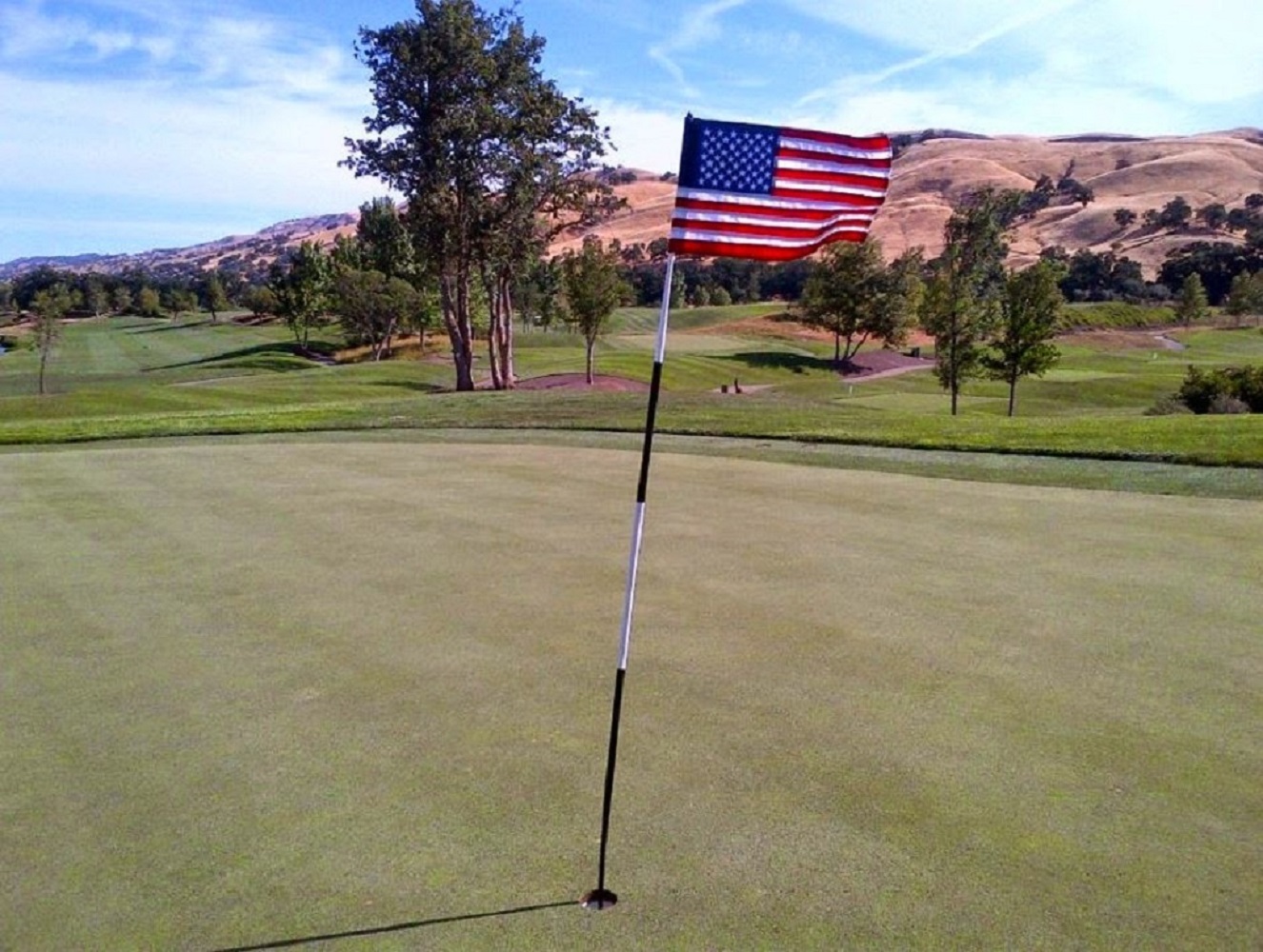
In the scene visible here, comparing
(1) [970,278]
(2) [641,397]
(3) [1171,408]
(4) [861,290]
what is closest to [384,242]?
(4) [861,290]

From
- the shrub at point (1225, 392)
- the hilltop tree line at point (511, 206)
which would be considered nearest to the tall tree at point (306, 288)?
the hilltop tree line at point (511, 206)

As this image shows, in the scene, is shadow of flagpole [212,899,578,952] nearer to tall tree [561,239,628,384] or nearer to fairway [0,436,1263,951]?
fairway [0,436,1263,951]

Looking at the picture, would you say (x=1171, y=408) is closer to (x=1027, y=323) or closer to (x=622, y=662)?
(x=1027, y=323)

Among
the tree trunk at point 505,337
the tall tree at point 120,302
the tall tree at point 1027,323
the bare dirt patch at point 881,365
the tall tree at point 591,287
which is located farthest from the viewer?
the tall tree at point 120,302

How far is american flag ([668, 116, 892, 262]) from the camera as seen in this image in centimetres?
510

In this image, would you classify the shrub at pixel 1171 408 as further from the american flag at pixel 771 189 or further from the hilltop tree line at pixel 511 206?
the american flag at pixel 771 189

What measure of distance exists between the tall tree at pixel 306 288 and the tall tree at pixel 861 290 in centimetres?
3823

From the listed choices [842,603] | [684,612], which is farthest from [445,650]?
[842,603]

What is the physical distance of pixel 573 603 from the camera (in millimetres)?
8258

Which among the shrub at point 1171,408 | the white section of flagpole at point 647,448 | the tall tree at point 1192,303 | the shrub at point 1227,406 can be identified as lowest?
the shrub at point 1171,408

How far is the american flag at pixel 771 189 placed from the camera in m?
5.10

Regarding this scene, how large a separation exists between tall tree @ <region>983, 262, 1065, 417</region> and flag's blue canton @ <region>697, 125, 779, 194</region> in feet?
126

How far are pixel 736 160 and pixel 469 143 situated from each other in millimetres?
33717

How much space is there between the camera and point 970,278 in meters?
40.5
